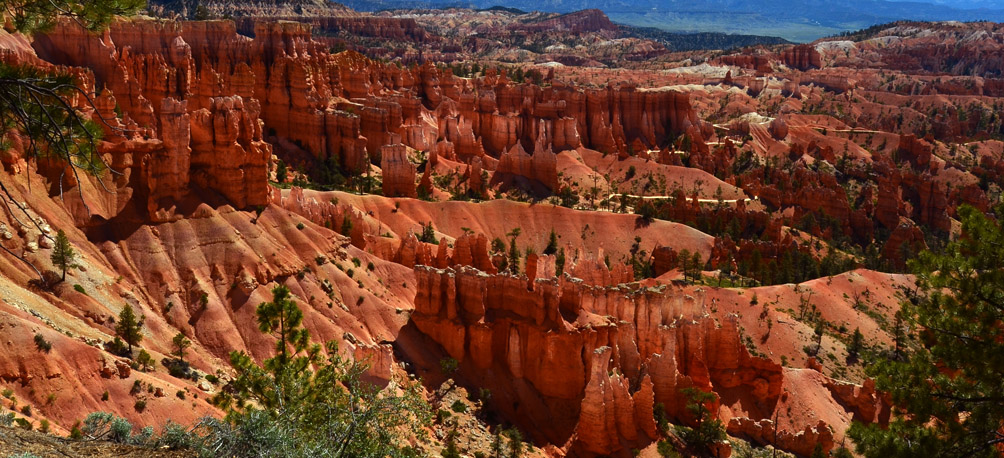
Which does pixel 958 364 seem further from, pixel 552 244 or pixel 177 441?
pixel 552 244

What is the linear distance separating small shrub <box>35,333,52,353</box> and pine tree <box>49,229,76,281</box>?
219 inches

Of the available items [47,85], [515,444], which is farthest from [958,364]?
[47,85]

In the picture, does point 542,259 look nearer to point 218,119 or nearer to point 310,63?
point 218,119

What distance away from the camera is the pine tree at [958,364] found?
16688 mm

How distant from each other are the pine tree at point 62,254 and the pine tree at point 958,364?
2817cm

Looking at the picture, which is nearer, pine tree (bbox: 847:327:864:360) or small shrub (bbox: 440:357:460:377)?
small shrub (bbox: 440:357:460:377)

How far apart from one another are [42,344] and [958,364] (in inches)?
1021

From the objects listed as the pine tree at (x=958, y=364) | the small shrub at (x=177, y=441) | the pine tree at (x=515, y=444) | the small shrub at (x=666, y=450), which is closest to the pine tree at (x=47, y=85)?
the small shrub at (x=177, y=441)

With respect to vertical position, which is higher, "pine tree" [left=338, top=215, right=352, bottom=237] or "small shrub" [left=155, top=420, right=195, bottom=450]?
"small shrub" [left=155, top=420, right=195, bottom=450]

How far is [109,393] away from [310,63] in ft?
200

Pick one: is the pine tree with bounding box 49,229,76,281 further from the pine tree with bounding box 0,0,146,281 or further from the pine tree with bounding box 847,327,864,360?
the pine tree with bounding box 847,327,864,360

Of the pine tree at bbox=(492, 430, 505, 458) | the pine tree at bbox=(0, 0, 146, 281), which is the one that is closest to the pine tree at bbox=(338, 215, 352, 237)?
the pine tree at bbox=(492, 430, 505, 458)

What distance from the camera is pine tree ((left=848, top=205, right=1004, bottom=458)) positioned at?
16.7m

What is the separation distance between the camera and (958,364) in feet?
57.1
